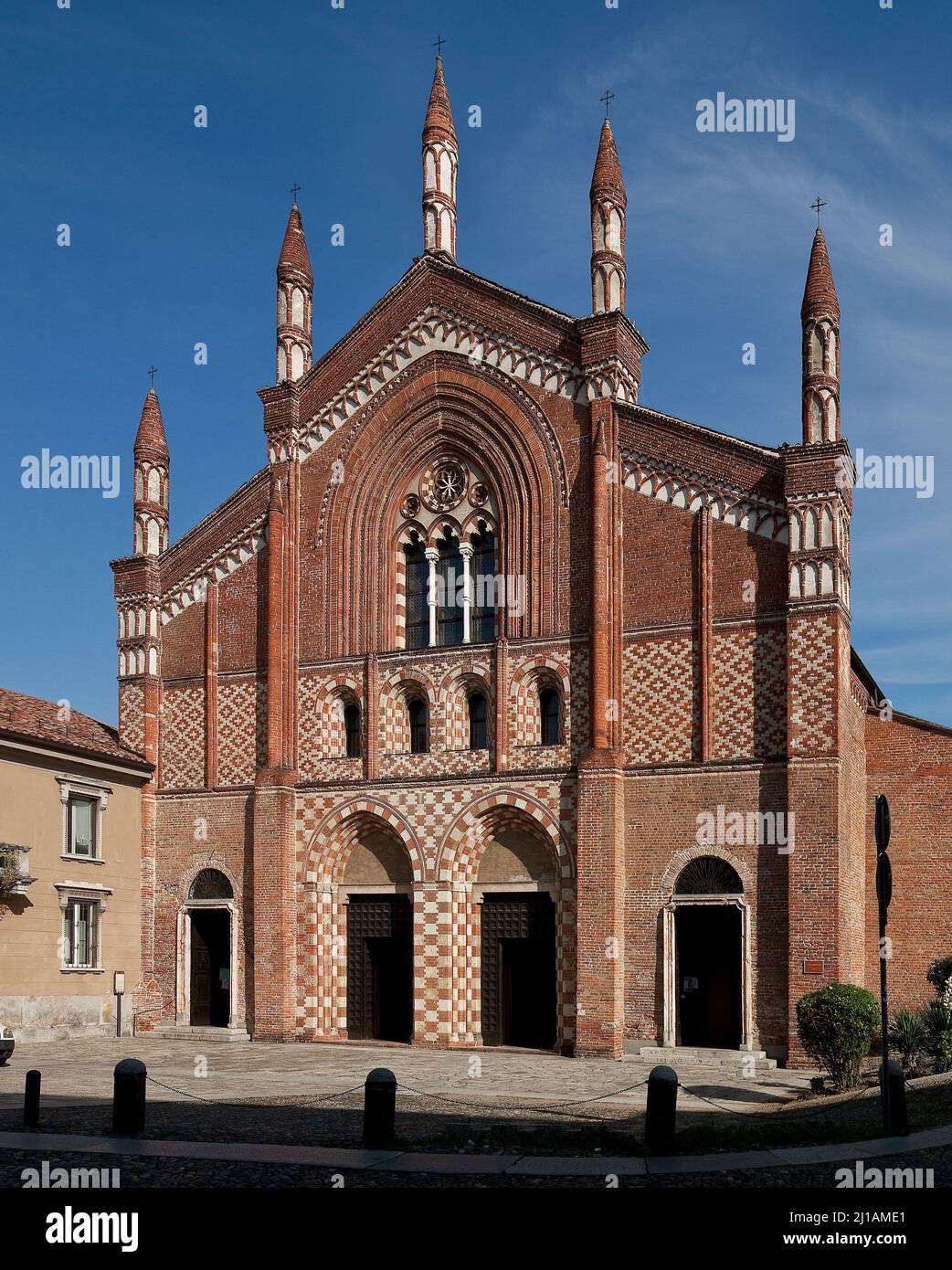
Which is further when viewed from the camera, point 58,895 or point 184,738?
point 184,738

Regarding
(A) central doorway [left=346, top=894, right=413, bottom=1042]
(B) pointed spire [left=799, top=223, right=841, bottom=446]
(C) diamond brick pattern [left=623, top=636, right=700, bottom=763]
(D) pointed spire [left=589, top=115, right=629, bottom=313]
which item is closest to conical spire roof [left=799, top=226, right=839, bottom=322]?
(B) pointed spire [left=799, top=223, right=841, bottom=446]

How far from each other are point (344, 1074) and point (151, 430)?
1826 cm

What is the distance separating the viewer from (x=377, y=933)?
103ft

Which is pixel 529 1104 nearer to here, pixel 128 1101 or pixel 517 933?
pixel 128 1101

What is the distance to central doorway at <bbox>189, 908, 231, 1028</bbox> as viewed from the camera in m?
32.5

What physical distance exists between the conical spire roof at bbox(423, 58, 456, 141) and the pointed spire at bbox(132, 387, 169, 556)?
1002cm

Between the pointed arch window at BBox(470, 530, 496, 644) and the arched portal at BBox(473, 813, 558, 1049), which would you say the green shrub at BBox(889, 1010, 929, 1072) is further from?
the pointed arch window at BBox(470, 530, 496, 644)

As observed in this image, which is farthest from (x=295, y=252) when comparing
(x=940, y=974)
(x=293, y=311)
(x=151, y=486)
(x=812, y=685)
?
(x=940, y=974)

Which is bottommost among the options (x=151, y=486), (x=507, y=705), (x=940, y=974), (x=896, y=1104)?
(x=940, y=974)

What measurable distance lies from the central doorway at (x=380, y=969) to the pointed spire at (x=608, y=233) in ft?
46.9
